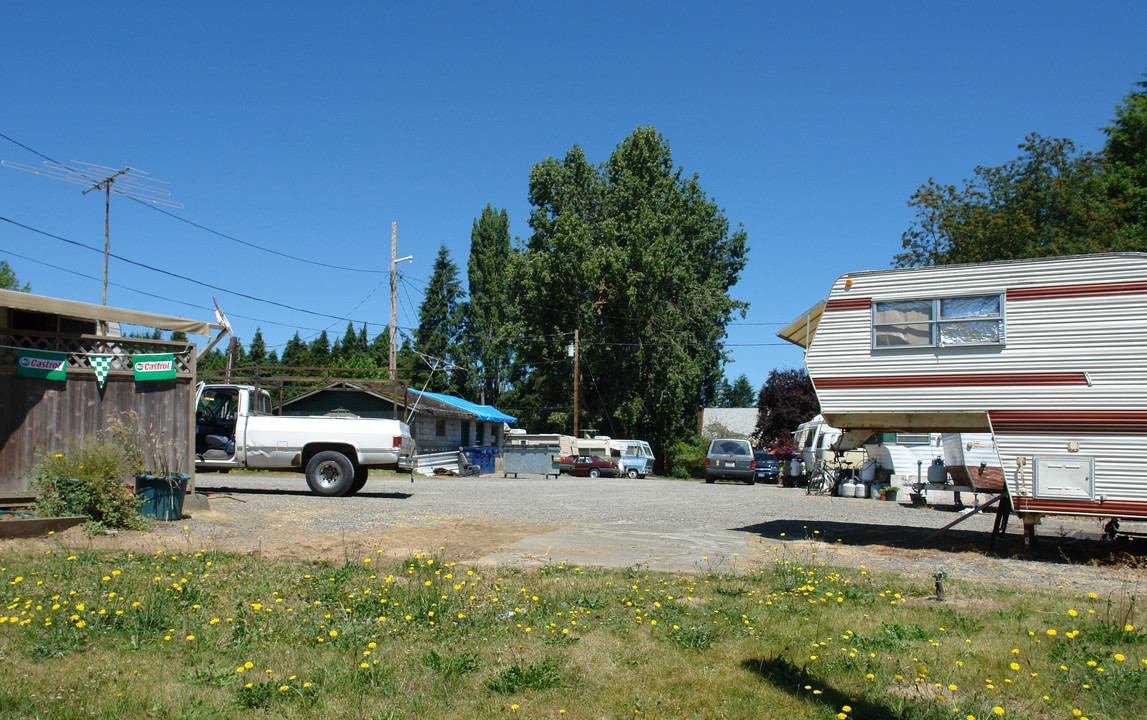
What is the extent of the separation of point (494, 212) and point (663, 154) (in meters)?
15.1

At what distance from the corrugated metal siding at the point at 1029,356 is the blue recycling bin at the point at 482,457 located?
74.3ft

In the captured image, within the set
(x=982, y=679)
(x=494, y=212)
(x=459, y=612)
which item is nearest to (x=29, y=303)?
(x=459, y=612)

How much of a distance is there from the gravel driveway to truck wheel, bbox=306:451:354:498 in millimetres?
300

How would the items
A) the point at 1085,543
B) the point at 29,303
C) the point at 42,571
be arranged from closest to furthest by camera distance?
1. the point at 42,571
2. the point at 29,303
3. the point at 1085,543

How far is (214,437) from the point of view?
15375 mm

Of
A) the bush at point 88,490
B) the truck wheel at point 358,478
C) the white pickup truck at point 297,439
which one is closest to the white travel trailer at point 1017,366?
the white pickup truck at point 297,439

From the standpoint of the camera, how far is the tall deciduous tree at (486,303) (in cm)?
5575

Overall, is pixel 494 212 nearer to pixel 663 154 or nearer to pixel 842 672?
pixel 663 154

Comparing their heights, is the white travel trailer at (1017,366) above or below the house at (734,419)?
above

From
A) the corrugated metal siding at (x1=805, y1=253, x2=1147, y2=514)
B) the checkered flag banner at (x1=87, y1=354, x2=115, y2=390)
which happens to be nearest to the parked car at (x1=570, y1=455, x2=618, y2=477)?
the corrugated metal siding at (x1=805, y1=253, x2=1147, y2=514)

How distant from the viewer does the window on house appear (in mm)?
11375

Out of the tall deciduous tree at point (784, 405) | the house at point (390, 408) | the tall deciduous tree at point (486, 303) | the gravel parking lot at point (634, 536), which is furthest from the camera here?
the tall deciduous tree at point (486, 303)

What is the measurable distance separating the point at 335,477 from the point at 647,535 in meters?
7.06

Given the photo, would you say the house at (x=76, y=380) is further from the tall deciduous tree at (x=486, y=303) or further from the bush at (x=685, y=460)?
the tall deciduous tree at (x=486, y=303)
